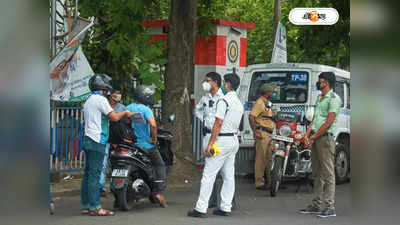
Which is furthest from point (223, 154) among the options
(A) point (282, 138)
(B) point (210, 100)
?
(A) point (282, 138)

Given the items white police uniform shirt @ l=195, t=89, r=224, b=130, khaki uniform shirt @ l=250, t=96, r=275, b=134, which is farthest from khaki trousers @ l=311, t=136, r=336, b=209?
khaki uniform shirt @ l=250, t=96, r=275, b=134

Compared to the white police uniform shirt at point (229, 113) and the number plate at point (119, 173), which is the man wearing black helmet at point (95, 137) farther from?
the white police uniform shirt at point (229, 113)

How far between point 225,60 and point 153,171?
6.90m

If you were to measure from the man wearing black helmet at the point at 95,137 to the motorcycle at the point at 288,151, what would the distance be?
119 inches

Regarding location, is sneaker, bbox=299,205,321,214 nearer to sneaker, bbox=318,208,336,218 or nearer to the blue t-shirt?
sneaker, bbox=318,208,336,218

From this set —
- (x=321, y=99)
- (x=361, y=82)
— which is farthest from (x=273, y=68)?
(x=361, y=82)

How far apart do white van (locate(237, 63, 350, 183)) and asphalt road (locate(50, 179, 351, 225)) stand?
1132 mm

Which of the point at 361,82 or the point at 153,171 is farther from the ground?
the point at 361,82

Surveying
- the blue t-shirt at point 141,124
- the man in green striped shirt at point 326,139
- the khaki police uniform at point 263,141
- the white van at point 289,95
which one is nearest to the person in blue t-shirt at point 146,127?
the blue t-shirt at point 141,124

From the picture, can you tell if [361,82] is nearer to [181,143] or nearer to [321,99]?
[321,99]

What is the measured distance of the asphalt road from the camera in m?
8.38

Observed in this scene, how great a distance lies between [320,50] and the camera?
1764 cm

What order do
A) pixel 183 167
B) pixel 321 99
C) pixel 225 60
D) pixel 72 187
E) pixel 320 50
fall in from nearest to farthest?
pixel 321 99 → pixel 72 187 → pixel 183 167 → pixel 225 60 → pixel 320 50

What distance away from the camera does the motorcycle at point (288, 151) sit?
35.0ft
